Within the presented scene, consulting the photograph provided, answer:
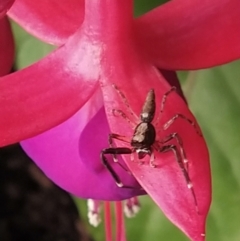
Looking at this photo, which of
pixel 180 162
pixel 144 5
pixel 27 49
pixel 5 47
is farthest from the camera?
pixel 27 49

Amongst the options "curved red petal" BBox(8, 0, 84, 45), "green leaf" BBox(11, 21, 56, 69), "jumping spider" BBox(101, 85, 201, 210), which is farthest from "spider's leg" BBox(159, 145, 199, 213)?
"green leaf" BBox(11, 21, 56, 69)

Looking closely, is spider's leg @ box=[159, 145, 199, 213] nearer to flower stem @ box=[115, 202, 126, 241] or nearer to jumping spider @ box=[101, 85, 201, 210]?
jumping spider @ box=[101, 85, 201, 210]

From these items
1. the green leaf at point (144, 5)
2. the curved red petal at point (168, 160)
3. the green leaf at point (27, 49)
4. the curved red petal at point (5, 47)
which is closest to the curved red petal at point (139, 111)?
the curved red petal at point (168, 160)

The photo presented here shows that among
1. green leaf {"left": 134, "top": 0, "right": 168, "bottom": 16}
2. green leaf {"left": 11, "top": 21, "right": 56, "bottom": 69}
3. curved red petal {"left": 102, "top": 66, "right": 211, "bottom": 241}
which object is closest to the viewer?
curved red petal {"left": 102, "top": 66, "right": 211, "bottom": 241}

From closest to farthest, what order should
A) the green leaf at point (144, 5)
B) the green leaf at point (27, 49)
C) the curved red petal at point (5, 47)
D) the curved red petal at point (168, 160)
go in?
the curved red petal at point (168, 160) < the curved red petal at point (5, 47) < the green leaf at point (144, 5) < the green leaf at point (27, 49)

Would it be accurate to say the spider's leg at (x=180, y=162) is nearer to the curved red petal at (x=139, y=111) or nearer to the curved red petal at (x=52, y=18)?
the curved red petal at (x=139, y=111)

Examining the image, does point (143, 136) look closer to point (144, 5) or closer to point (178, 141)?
point (178, 141)

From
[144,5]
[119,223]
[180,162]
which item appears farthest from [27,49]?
[180,162]

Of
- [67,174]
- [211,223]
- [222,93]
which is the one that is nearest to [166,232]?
[211,223]
